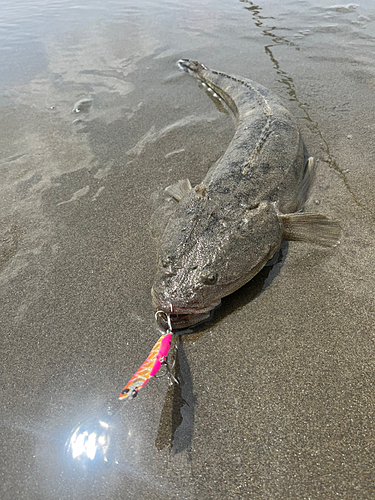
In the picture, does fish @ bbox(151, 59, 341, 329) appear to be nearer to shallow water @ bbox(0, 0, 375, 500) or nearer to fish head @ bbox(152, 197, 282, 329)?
fish head @ bbox(152, 197, 282, 329)

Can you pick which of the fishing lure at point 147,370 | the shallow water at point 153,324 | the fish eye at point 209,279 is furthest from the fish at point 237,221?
the fishing lure at point 147,370

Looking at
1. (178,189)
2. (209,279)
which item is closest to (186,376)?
(209,279)

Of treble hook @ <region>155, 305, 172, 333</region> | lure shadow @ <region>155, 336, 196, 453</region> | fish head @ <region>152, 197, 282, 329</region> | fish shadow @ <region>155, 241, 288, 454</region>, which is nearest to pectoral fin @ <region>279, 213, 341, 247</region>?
fish head @ <region>152, 197, 282, 329</region>

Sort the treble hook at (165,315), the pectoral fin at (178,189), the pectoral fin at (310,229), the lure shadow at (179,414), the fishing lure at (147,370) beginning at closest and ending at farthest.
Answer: the fishing lure at (147,370)
the lure shadow at (179,414)
the treble hook at (165,315)
the pectoral fin at (310,229)
the pectoral fin at (178,189)

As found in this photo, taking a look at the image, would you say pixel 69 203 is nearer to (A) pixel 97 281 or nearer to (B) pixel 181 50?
(A) pixel 97 281

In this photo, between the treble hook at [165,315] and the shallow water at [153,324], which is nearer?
the shallow water at [153,324]

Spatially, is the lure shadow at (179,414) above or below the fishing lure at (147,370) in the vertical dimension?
below

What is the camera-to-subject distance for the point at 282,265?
280 centimetres

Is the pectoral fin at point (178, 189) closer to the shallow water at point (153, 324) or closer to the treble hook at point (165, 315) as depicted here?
the shallow water at point (153, 324)

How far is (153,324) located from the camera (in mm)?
2447

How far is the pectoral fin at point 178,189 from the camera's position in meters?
3.38

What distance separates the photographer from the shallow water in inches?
70.2

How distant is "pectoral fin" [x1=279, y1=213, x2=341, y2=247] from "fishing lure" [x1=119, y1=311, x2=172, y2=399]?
1545 mm

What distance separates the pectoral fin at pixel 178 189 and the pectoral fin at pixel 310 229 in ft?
3.38
